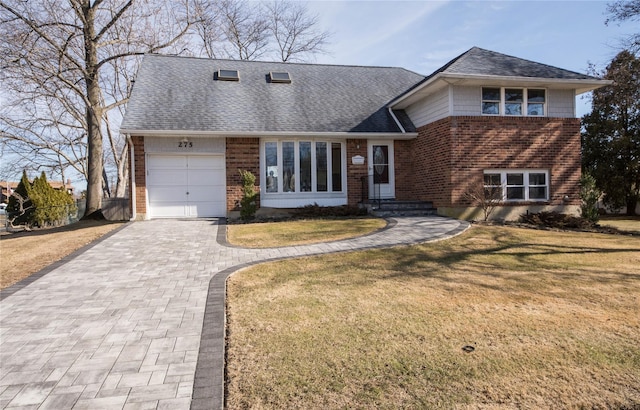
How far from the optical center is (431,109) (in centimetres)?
1343

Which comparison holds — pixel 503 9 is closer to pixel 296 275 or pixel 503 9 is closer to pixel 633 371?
pixel 296 275

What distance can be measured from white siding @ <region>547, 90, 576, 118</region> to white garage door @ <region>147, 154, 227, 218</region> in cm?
1127

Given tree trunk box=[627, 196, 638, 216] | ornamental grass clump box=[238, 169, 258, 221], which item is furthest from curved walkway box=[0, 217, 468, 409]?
tree trunk box=[627, 196, 638, 216]

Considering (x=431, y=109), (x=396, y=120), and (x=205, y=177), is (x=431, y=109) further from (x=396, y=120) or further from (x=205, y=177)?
(x=205, y=177)

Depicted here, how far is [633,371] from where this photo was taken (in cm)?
308

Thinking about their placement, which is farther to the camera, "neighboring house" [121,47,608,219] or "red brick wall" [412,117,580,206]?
"neighboring house" [121,47,608,219]

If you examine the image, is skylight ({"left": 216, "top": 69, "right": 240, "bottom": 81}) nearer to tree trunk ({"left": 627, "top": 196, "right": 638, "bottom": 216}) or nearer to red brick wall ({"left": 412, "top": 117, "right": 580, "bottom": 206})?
red brick wall ({"left": 412, "top": 117, "right": 580, "bottom": 206})

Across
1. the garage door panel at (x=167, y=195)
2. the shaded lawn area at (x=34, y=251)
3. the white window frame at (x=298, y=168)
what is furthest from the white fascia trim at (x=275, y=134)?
the shaded lawn area at (x=34, y=251)

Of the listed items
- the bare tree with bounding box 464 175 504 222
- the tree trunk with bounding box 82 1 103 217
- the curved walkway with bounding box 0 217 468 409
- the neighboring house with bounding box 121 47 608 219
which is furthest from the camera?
the tree trunk with bounding box 82 1 103 217

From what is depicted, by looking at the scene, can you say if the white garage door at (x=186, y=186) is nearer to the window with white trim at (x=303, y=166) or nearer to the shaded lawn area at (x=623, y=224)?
the window with white trim at (x=303, y=166)

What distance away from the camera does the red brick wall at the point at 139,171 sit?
41.9 ft

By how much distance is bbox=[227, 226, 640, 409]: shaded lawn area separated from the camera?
2.81m

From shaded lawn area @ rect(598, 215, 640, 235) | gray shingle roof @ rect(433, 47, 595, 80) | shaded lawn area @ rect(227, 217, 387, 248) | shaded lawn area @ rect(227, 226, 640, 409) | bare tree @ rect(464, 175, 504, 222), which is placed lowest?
shaded lawn area @ rect(227, 226, 640, 409)

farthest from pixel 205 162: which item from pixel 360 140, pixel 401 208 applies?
pixel 401 208
